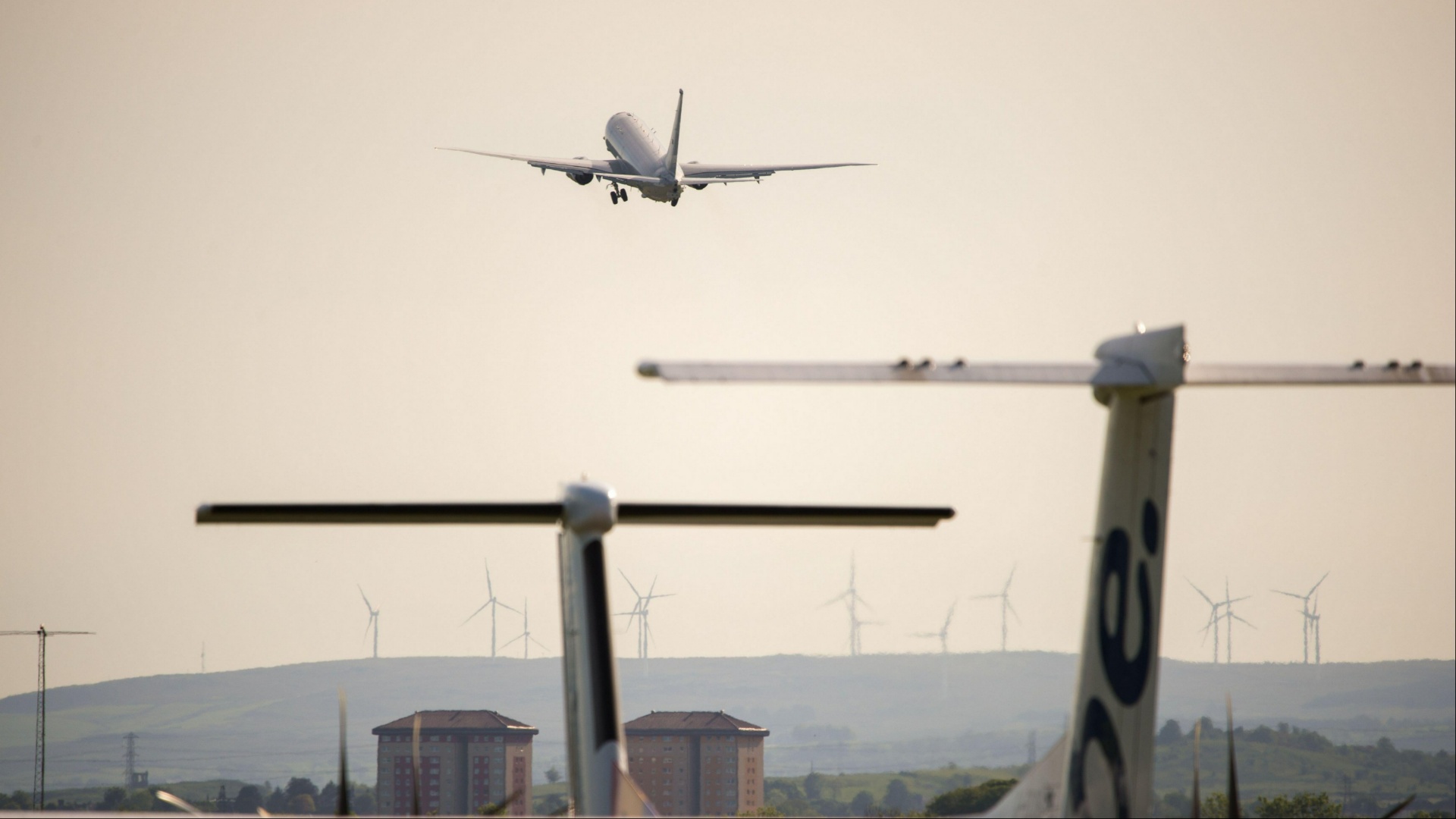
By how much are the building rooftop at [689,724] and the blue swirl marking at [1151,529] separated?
155972 mm

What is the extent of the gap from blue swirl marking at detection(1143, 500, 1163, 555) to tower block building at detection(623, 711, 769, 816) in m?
151

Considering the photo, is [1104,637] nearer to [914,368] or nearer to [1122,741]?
[1122,741]

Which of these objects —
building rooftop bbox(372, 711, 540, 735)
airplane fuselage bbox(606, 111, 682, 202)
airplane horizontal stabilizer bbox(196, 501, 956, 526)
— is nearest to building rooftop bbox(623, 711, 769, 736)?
building rooftop bbox(372, 711, 540, 735)

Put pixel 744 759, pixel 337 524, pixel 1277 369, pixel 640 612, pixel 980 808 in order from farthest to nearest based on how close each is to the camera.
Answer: pixel 744 759, pixel 640 612, pixel 980 808, pixel 337 524, pixel 1277 369

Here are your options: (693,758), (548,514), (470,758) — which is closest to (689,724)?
(693,758)

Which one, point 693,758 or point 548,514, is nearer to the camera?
point 548,514

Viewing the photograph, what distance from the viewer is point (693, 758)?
552ft

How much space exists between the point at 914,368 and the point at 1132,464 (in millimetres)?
3387

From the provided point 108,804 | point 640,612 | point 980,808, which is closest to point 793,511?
point 980,808

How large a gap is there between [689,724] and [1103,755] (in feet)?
518

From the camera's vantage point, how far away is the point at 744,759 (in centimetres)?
17538

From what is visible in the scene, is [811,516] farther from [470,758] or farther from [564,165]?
[470,758]

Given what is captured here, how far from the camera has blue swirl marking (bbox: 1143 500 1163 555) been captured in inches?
640

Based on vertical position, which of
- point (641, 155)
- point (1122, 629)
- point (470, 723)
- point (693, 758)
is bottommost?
point (693, 758)
